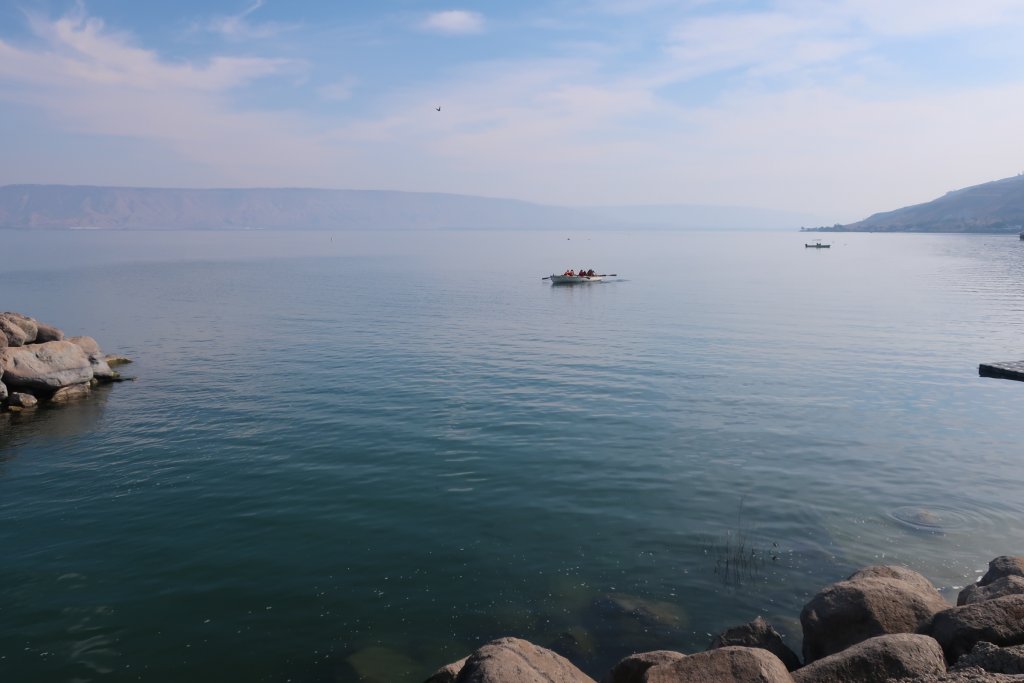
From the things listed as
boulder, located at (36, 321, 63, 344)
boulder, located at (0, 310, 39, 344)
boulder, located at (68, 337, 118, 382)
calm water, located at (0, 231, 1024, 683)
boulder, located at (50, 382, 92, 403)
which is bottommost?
calm water, located at (0, 231, 1024, 683)

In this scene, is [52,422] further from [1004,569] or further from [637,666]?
[1004,569]

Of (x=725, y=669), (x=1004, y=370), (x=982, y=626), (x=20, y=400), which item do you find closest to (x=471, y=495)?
(x=725, y=669)

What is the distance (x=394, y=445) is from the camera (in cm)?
2630

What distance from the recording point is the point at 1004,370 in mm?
36250

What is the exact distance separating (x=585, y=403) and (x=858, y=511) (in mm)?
13362

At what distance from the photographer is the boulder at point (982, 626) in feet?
35.8

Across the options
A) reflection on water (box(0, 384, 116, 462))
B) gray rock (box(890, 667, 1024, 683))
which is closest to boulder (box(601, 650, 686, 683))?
gray rock (box(890, 667, 1024, 683))

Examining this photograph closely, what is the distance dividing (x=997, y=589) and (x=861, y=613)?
3044 millimetres

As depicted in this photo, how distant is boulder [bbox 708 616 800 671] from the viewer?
508 inches

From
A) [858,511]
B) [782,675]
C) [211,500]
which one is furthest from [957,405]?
[211,500]

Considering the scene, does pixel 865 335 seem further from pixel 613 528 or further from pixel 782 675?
pixel 782 675

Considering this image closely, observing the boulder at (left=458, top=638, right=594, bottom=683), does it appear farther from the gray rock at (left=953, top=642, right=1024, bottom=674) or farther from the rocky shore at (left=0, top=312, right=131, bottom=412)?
the rocky shore at (left=0, top=312, right=131, bottom=412)

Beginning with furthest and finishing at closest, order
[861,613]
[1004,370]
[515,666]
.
→ [1004,370], [861,613], [515,666]

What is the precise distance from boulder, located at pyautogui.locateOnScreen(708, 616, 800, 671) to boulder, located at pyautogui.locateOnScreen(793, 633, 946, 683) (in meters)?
2.16
